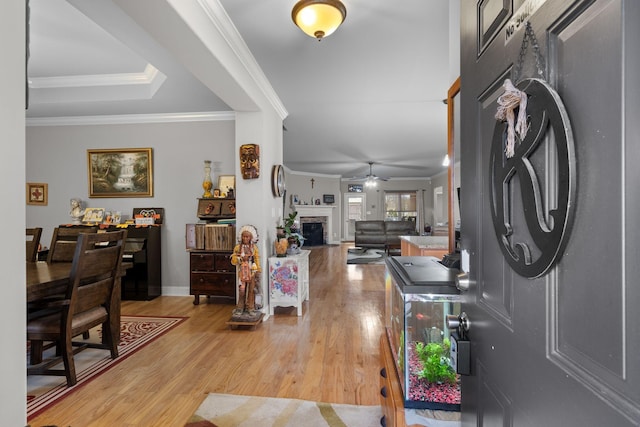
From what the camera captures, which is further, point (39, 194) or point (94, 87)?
point (39, 194)

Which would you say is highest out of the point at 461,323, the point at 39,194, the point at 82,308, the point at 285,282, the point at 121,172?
the point at 121,172

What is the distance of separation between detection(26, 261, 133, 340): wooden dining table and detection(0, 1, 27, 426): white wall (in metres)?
1.40

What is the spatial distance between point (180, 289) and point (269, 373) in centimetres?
258

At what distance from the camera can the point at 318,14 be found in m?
1.79

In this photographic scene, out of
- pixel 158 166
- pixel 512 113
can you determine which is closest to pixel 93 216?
pixel 158 166

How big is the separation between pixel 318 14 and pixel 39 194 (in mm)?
4773

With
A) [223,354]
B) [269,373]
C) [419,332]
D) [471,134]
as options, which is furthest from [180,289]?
[471,134]

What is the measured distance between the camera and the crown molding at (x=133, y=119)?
414cm

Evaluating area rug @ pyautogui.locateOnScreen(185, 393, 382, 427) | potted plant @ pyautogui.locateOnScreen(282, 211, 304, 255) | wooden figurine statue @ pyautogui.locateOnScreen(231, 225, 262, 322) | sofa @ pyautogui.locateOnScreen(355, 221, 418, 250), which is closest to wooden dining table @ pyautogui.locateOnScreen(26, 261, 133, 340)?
wooden figurine statue @ pyautogui.locateOnScreen(231, 225, 262, 322)

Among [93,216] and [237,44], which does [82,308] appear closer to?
[237,44]

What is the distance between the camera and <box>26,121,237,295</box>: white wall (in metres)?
4.20

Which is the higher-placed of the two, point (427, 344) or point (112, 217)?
point (112, 217)

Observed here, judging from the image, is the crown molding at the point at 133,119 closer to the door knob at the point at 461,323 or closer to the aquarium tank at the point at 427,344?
the aquarium tank at the point at 427,344

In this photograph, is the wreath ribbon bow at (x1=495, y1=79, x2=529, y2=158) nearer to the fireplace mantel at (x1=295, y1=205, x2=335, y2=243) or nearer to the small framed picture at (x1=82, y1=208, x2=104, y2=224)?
the small framed picture at (x1=82, y1=208, x2=104, y2=224)
